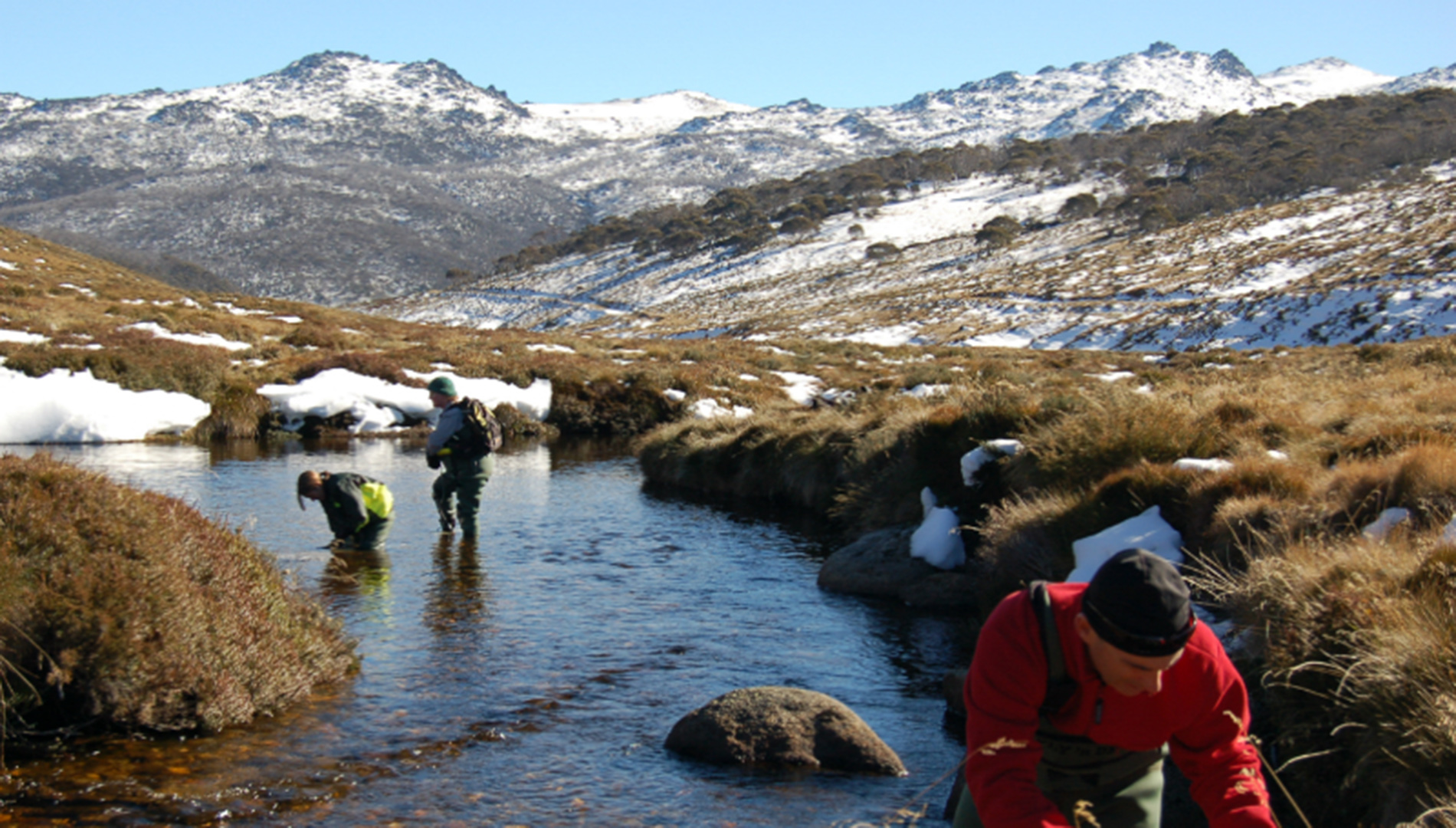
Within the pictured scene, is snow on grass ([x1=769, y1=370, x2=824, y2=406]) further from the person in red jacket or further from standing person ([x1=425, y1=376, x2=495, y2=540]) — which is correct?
the person in red jacket

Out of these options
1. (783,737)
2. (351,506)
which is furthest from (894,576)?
(351,506)

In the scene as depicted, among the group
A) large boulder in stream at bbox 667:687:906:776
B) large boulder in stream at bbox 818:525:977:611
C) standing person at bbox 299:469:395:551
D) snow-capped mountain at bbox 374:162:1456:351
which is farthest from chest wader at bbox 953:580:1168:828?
snow-capped mountain at bbox 374:162:1456:351

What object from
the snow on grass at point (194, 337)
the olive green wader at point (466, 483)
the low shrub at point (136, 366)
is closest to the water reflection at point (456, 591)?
the olive green wader at point (466, 483)

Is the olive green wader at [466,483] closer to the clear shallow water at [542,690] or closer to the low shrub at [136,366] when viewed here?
the clear shallow water at [542,690]

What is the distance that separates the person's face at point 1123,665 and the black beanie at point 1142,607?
3 centimetres

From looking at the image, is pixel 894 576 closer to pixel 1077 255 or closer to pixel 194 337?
pixel 194 337

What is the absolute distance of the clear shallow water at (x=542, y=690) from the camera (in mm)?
5566

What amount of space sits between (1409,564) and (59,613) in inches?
297

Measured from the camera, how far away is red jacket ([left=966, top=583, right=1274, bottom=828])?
9.77ft

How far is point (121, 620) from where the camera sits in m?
6.03

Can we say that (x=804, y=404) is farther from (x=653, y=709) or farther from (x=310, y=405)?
(x=653, y=709)

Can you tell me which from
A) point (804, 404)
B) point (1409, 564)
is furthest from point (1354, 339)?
point (1409, 564)

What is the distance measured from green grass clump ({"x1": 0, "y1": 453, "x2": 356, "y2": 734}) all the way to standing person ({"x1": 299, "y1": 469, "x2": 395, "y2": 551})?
4547mm

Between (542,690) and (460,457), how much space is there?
5844mm
